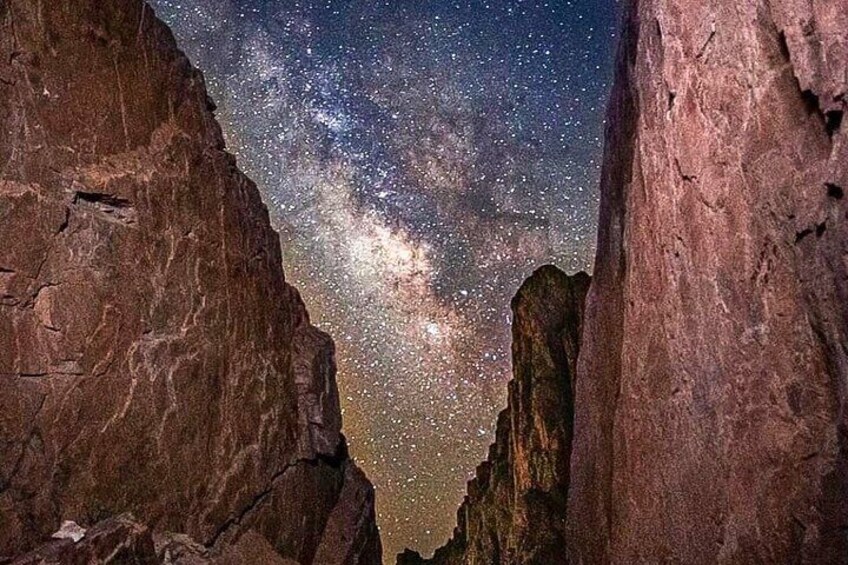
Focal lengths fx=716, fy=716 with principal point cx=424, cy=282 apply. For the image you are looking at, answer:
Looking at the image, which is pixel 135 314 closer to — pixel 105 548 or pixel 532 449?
pixel 105 548

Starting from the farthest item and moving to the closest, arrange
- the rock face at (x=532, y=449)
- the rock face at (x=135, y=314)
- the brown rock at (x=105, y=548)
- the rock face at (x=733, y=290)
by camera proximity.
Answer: the rock face at (x=532, y=449) < the rock face at (x=135, y=314) < the brown rock at (x=105, y=548) < the rock face at (x=733, y=290)

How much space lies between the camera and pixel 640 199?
31.4 feet

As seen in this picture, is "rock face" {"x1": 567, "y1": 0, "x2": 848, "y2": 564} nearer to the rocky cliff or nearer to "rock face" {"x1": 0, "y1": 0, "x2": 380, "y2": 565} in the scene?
the rocky cliff

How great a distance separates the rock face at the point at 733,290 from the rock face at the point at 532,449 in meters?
12.1

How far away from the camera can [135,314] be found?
37.8 ft

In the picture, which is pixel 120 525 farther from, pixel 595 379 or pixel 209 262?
pixel 595 379

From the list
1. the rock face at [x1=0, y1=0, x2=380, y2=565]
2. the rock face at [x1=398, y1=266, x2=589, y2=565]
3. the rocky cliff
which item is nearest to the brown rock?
the rock face at [x1=0, y1=0, x2=380, y2=565]

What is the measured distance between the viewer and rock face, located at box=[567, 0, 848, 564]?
5.50 m

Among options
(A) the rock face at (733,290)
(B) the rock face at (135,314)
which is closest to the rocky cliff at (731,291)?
(A) the rock face at (733,290)

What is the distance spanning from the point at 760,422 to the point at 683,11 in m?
4.46

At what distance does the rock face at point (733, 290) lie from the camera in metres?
5.50

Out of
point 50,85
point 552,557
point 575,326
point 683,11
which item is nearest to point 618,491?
point 683,11

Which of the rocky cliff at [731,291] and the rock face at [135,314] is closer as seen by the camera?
the rocky cliff at [731,291]

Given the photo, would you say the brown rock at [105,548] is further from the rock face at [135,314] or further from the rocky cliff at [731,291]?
the rocky cliff at [731,291]
